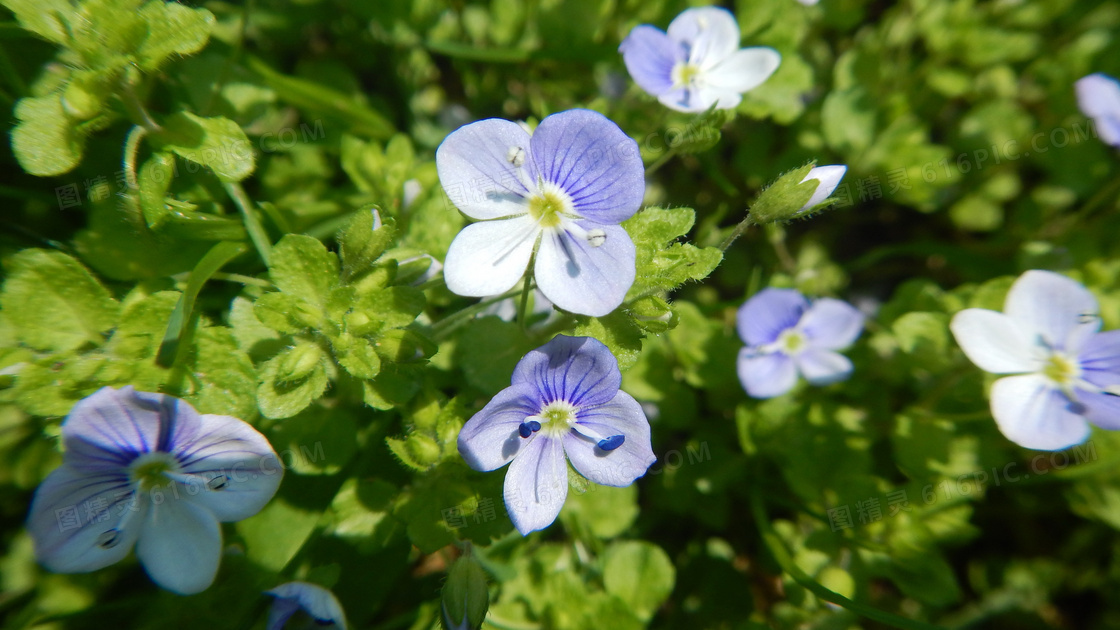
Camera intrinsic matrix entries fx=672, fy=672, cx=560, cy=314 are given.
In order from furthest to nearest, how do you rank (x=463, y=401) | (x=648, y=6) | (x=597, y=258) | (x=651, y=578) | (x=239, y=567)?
(x=648, y=6) → (x=651, y=578) → (x=239, y=567) → (x=463, y=401) → (x=597, y=258)

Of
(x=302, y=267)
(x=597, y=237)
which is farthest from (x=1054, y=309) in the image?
(x=302, y=267)

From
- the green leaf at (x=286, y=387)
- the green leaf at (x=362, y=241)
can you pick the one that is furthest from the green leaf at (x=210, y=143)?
the green leaf at (x=286, y=387)

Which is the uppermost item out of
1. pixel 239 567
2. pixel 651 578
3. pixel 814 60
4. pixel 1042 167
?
pixel 814 60

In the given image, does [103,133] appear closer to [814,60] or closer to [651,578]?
[651,578]

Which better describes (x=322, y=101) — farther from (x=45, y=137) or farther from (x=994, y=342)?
(x=994, y=342)

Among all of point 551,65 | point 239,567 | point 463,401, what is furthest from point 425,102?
point 239,567

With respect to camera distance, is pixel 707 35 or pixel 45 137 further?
pixel 707 35
